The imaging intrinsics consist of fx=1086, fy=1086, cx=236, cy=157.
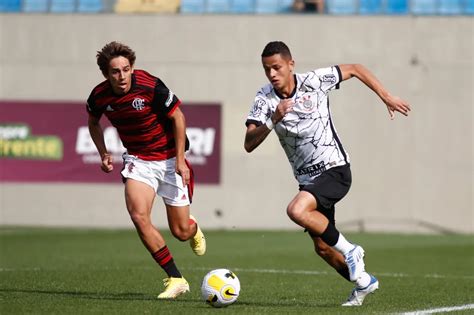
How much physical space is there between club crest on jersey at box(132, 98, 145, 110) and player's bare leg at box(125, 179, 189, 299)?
727 millimetres

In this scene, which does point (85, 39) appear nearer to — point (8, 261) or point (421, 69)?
point (421, 69)

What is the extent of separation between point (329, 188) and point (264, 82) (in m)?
15.7

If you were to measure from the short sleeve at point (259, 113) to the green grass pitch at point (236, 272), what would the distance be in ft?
5.33

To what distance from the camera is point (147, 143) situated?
10703mm

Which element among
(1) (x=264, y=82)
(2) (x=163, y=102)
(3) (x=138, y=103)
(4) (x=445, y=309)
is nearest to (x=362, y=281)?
(4) (x=445, y=309)

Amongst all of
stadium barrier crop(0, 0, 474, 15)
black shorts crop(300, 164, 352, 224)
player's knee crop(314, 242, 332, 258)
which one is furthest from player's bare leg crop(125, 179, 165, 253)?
stadium barrier crop(0, 0, 474, 15)

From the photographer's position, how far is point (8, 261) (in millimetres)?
16422

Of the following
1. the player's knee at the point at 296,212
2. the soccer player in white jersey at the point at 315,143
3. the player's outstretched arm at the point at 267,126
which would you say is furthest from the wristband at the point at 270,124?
the player's knee at the point at 296,212

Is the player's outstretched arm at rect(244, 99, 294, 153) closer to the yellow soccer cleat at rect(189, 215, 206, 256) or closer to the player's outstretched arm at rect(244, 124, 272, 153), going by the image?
the player's outstretched arm at rect(244, 124, 272, 153)

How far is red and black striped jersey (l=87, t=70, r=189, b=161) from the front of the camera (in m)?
10.4

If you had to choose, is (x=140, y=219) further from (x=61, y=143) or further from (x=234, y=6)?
(x=234, y=6)

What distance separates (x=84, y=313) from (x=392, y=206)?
16.8 meters

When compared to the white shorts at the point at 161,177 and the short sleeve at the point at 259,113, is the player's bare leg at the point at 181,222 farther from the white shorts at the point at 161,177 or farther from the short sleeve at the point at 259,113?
the short sleeve at the point at 259,113

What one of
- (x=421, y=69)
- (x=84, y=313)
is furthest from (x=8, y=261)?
(x=421, y=69)
